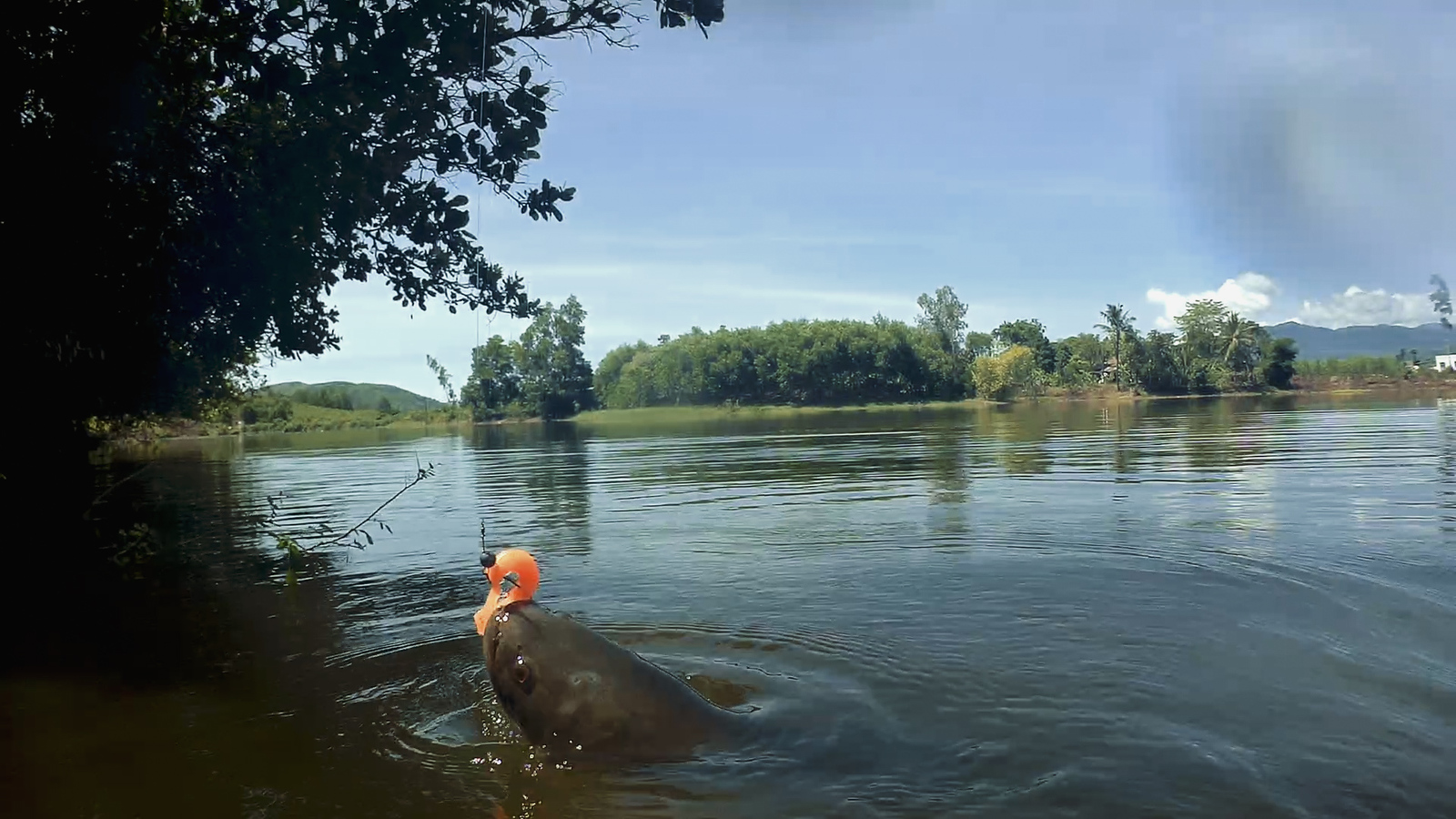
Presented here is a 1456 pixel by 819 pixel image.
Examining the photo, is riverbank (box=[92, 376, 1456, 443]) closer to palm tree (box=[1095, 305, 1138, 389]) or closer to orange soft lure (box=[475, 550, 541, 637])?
palm tree (box=[1095, 305, 1138, 389])

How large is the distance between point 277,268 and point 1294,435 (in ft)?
94.5

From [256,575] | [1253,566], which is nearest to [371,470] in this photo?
[256,575]

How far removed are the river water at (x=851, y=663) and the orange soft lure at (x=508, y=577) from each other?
0.84 m

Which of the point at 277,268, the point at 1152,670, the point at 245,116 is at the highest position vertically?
the point at 245,116

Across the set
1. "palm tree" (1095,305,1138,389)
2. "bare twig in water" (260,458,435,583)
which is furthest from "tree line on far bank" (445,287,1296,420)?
"bare twig in water" (260,458,435,583)

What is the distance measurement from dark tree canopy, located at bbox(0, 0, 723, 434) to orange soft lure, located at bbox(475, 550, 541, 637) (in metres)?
5.45

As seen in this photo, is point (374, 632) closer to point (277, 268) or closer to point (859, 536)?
point (277, 268)

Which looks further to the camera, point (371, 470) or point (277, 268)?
point (371, 470)

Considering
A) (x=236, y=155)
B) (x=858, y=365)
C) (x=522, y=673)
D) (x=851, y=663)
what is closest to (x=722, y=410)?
(x=858, y=365)

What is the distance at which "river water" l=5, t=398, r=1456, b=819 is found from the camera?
4355mm

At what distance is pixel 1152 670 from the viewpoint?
604cm

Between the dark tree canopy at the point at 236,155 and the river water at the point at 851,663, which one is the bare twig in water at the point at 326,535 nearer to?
the river water at the point at 851,663

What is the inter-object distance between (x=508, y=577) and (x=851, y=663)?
2.77 meters

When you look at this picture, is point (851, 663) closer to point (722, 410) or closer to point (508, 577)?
point (508, 577)
